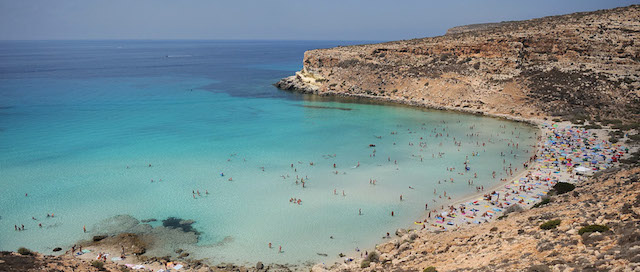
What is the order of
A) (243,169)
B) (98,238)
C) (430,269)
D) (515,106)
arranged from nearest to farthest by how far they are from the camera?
(430,269)
(98,238)
(243,169)
(515,106)

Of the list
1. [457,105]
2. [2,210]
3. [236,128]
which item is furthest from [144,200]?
[457,105]

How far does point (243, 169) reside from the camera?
3338 cm

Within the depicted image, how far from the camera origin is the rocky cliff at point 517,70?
2002 inches

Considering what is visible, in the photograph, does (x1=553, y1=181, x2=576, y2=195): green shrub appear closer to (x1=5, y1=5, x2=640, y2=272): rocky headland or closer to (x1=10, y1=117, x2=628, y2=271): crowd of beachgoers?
(x1=5, y1=5, x2=640, y2=272): rocky headland

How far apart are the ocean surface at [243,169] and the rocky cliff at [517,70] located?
7.05 m

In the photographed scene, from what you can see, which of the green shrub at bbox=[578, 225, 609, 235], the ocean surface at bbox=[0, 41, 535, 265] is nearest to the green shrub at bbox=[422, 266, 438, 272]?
the green shrub at bbox=[578, 225, 609, 235]

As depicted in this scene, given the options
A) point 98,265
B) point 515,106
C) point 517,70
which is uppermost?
point 517,70

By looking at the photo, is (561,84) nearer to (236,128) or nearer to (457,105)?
(457,105)

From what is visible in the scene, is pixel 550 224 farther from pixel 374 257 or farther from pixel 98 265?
pixel 98 265

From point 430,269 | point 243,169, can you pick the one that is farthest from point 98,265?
point 243,169

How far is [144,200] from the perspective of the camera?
27266 millimetres

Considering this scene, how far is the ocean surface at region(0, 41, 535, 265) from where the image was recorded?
22891 mm

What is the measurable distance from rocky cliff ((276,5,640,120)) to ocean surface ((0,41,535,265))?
7.05 metres

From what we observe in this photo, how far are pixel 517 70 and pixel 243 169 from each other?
45617mm
